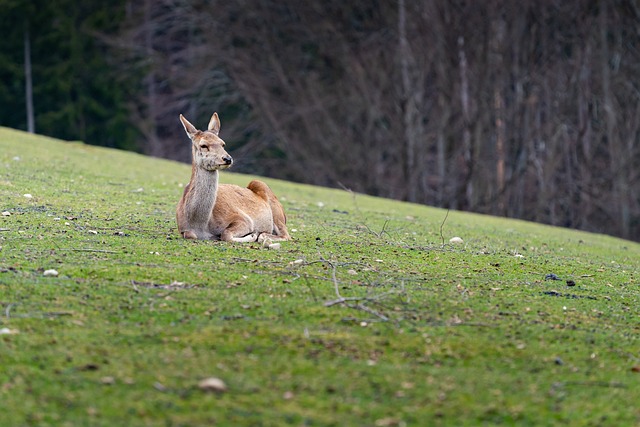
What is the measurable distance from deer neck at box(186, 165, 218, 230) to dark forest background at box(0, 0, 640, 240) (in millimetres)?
19912

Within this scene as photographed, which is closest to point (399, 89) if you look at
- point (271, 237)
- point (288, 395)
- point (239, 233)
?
point (271, 237)

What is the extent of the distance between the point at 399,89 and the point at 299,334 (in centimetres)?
2536

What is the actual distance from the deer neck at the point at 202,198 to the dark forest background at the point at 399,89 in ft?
65.3

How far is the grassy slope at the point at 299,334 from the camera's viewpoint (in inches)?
206

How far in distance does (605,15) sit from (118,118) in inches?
780

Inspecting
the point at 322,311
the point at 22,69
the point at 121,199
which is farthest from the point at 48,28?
the point at 322,311

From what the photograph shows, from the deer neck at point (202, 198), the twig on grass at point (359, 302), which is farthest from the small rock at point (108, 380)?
the deer neck at point (202, 198)

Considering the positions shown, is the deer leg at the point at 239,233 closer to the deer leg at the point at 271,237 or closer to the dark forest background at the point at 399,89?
the deer leg at the point at 271,237

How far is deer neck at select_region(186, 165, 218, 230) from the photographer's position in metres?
9.95

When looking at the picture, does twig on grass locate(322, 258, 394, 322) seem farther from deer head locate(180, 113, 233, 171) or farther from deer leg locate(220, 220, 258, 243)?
deer head locate(180, 113, 233, 171)

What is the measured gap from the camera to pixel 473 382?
225 inches

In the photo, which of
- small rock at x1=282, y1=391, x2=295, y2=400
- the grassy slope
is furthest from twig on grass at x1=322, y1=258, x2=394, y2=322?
small rock at x1=282, y1=391, x2=295, y2=400

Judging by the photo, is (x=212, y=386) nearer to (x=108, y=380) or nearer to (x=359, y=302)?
(x=108, y=380)

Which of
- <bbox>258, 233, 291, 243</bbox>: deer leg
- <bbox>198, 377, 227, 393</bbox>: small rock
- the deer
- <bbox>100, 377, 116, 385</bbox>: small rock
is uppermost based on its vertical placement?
the deer
